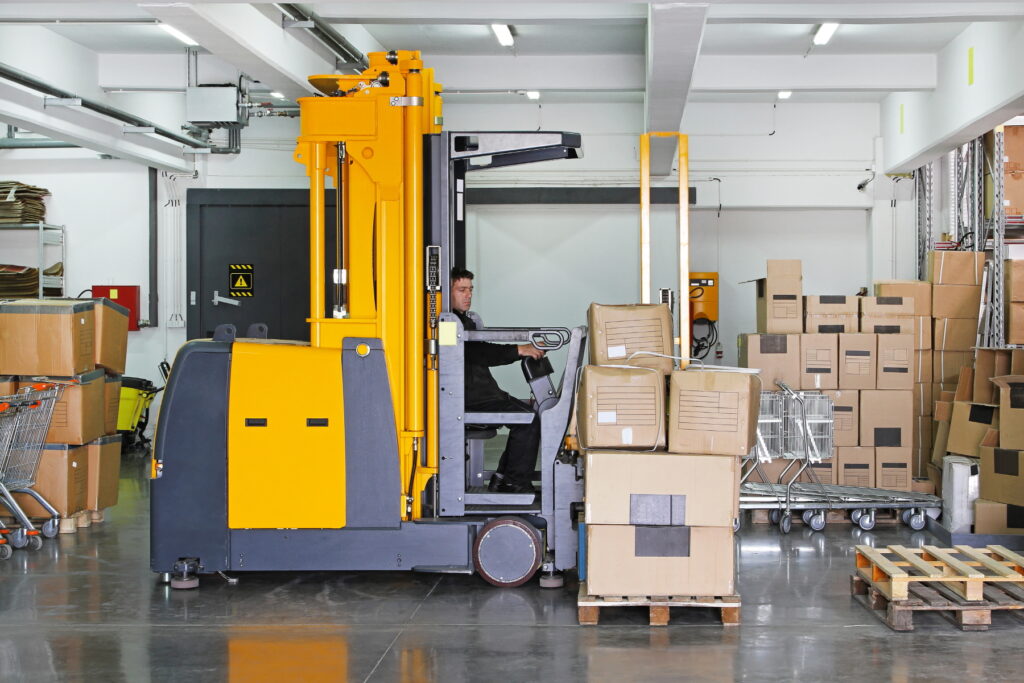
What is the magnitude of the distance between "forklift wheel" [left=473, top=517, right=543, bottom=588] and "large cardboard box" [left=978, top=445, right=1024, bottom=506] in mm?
3484

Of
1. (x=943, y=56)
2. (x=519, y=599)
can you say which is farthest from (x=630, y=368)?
(x=943, y=56)

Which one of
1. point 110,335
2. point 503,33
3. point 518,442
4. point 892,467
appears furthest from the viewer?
point 503,33

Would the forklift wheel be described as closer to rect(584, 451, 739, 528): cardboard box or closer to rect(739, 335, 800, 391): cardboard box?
rect(584, 451, 739, 528): cardboard box

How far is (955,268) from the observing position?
9.21 metres

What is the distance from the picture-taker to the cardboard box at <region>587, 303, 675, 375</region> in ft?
19.1

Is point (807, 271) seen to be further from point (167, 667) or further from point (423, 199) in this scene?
point (167, 667)

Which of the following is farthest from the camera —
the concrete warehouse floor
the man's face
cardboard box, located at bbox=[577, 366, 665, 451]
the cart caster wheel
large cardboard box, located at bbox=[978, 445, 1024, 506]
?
the cart caster wheel

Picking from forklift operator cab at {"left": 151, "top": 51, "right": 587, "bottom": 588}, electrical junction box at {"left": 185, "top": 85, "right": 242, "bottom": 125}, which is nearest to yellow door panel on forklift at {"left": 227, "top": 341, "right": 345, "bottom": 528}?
forklift operator cab at {"left": 151, "top": 51, "right": 587, "bottom": 588}

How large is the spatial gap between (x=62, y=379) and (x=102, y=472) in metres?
0.82

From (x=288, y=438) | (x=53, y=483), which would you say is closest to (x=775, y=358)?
(x=288, y=438)

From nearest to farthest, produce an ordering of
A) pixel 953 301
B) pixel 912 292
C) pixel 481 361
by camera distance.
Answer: pixel 481 361 → pixel 912 292 → pixel 953 301

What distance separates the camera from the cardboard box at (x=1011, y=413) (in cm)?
715

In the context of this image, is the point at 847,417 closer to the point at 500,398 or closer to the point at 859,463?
the point at 859,463

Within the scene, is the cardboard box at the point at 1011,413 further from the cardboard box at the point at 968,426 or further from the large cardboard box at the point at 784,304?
the large cardboard box at the point at 784,304
